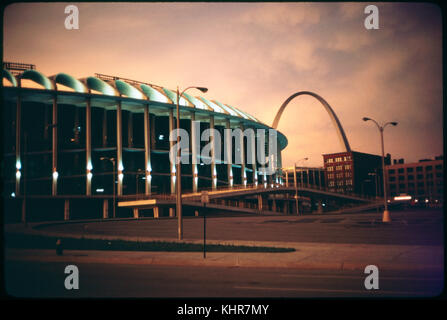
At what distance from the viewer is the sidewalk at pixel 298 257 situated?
42.9ft

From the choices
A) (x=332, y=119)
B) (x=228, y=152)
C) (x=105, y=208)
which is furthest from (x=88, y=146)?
(x=332, y=119)

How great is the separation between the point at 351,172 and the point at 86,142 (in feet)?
438

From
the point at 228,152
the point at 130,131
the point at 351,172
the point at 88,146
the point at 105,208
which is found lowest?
the point at 105,208

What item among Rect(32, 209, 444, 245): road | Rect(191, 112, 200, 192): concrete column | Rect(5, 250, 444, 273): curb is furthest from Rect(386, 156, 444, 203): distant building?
Rect(5, 250, 444, 273): curb

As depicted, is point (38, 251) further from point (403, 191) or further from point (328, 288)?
point (403, 191)

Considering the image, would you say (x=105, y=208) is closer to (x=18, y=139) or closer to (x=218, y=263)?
(x=18, y=139)

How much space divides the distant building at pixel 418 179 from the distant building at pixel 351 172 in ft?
26.1

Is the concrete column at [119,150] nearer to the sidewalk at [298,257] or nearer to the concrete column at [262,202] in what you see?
the concrete column at [262,202]

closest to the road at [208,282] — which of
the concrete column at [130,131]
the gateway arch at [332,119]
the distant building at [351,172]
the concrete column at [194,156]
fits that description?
the concrete column at [194,156]

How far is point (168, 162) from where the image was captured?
78.1 meters

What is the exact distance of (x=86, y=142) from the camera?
66.9 metres

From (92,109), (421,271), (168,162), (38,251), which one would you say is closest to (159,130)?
(168,162)

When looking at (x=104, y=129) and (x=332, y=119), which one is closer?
(x=104, y=129)
